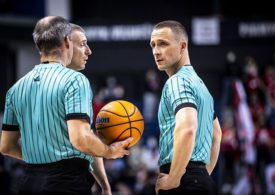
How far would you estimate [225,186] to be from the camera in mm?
15180

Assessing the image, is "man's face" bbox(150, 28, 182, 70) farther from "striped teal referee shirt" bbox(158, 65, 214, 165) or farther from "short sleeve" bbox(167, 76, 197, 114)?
"short sleeve" bbox(167, 76, 197, 114)

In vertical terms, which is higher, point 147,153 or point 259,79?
point 259,79

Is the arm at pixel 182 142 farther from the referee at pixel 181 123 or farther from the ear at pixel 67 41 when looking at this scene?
the ear at pixel 67 41

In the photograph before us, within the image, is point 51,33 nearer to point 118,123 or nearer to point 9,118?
point 9,118

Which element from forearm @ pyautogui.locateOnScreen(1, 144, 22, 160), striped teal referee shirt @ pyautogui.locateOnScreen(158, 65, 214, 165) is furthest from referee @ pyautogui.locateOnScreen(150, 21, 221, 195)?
forearm @ pyautogui.locateOnScreen(1, 144, 22, 160)

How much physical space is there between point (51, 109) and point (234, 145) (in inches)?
425

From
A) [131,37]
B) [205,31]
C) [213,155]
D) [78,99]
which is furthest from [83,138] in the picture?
[131,37]

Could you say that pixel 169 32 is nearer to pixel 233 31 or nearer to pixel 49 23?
pixel 49 23

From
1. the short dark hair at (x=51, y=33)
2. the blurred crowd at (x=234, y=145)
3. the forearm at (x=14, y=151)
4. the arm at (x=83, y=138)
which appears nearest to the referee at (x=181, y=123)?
the arm at (x=83, y=138)

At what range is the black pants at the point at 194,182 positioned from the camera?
456 centimetres

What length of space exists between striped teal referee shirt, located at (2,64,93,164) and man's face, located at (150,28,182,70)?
73cm

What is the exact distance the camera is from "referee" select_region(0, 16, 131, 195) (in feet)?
14.0

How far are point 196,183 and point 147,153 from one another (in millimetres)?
10755

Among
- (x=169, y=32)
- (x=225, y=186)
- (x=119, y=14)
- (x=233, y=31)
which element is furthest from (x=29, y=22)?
(x=169, y=32)
